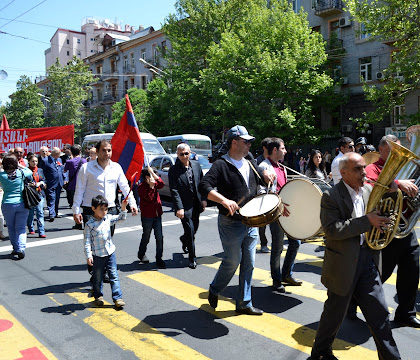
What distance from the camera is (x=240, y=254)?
4820mm

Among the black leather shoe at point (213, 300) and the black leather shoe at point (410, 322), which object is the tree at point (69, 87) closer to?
the black leather shoe at point (213, 300)

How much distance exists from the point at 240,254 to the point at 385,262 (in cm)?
159

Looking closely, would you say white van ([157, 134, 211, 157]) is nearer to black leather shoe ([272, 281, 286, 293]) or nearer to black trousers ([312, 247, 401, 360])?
black leather shoe ([272, 281, 286, 293])

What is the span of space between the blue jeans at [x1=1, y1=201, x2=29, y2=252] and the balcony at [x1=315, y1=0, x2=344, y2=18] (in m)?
29.3

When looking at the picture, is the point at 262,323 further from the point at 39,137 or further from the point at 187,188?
the point at 39,137

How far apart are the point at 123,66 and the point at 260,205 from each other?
180ft

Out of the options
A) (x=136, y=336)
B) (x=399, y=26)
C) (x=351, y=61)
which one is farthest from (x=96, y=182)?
(x=351, y=61)

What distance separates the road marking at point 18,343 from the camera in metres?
4.09

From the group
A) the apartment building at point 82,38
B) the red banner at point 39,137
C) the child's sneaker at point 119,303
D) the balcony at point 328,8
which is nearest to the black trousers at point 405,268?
the child's sneaker at point 119,303

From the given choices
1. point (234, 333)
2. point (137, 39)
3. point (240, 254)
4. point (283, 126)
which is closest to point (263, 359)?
point (234, 333)

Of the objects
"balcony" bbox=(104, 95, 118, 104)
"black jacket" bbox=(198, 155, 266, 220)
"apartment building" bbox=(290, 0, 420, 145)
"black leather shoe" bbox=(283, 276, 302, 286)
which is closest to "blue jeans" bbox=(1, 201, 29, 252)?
"black jacket" bbox=(198, 155, 266, 220)

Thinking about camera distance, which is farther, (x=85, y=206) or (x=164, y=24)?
(x=164, y=24)

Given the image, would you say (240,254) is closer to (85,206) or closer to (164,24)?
(85,206)

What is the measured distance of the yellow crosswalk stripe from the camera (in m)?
4.08
